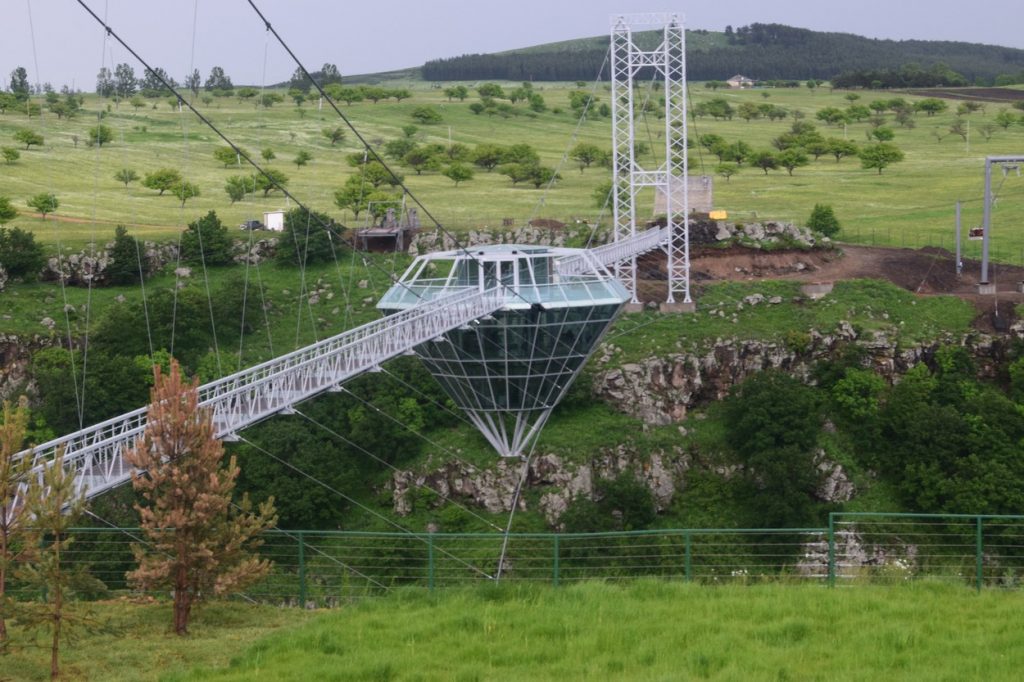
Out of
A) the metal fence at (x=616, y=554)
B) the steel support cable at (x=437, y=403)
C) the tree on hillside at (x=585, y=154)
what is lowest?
the metal fence at (x=616, y=554)

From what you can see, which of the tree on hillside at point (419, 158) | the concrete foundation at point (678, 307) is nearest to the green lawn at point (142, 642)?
the concrete foundation at point (678, 307)

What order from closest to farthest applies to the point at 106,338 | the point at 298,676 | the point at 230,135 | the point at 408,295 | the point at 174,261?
the point at 298,676, the point at 408,295, the point at 106,338, the point at 174,261, the point at 230,135

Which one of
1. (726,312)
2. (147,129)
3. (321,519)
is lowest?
(321,519)

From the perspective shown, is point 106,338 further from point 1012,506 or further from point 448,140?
point 448,140

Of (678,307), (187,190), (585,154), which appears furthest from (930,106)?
(678,307)

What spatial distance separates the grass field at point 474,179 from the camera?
295 feet

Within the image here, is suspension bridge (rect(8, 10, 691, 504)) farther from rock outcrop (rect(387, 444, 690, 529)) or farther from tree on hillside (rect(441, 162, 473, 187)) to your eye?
tree on hillside (rect(441, 162, 473, 187))

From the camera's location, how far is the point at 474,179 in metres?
114

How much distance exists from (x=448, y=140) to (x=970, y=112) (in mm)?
63931

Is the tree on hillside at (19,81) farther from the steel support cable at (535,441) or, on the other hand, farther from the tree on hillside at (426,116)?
the steel support cable at (535,441)

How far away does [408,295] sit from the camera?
Answer: 54.0 meters

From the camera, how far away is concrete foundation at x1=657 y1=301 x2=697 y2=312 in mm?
68062

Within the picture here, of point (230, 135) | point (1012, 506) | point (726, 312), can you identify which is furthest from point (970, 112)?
point (1012, 506)

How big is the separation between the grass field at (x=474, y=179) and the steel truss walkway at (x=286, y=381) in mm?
25536
